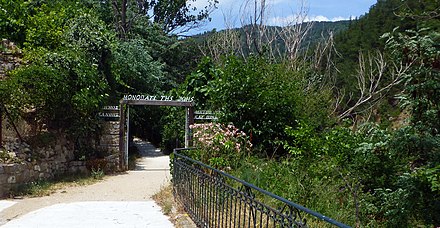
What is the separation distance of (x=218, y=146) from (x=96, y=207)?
267 cm

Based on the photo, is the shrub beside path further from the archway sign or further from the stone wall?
the archway sign

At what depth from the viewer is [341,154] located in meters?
7.33

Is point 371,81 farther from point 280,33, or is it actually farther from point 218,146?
point 218,146

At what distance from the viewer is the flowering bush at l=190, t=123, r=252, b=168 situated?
26.7 ft

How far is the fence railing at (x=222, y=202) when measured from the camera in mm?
3793

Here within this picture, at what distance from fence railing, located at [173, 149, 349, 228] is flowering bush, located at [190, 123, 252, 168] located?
127 centimetres

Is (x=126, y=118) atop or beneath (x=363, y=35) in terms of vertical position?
beneath

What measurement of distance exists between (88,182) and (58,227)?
17.0ft

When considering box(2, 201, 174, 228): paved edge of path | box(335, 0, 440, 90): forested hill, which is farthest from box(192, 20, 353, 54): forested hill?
box(2, 201, 174, 228): paved edge of path

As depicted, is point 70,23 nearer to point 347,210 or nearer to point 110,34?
→ point 110,34

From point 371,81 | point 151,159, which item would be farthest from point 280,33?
point 151,159

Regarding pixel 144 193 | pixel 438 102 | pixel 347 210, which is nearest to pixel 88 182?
pixel 144 193

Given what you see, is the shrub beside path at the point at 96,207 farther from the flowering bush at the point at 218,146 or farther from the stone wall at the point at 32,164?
the flowering bush at the point at 218,146

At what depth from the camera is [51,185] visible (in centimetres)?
1007
